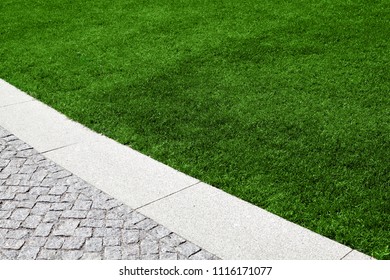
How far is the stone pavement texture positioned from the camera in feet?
15.4

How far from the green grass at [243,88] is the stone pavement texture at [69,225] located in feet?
3.02

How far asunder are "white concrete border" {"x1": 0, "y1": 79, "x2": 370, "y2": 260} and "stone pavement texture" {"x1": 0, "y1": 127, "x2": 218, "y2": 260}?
0.13m

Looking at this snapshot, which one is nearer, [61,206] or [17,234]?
[17,234]

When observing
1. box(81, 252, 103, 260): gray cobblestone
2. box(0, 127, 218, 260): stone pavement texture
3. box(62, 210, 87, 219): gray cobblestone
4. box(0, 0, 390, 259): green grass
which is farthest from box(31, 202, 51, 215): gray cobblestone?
box(0, 0, 390, 259): green grass

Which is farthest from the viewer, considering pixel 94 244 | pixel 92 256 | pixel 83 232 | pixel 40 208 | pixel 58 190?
pixel 58 190

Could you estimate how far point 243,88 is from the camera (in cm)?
772

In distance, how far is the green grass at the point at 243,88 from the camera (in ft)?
17.9

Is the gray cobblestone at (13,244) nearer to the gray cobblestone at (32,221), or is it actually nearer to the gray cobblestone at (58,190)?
the gray cobblestone at (32,221)

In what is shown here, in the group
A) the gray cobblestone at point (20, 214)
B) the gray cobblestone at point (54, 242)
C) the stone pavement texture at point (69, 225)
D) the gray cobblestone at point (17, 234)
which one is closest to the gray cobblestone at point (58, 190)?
the stone pavement texture at point (69, 225)

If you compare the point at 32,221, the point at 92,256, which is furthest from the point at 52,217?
the point at 92,256

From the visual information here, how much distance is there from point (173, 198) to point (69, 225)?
1.00 metres

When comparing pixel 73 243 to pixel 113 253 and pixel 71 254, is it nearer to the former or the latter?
pixel 71 254

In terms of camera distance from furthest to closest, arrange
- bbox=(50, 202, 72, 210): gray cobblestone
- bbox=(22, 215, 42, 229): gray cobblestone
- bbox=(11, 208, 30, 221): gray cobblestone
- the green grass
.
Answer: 1. the green grass
2. bbox=(50, 202, 72, 210): gray cobblestone
3. bbox=(11, 208, 30, 221): gray cobblestone
4. bbox=(22, 215, 42, 229): gray cobblestone

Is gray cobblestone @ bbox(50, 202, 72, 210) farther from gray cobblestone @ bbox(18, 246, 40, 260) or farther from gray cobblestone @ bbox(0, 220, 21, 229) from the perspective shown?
gray cobblestone @ bbox(18, 246, 40, 260)
